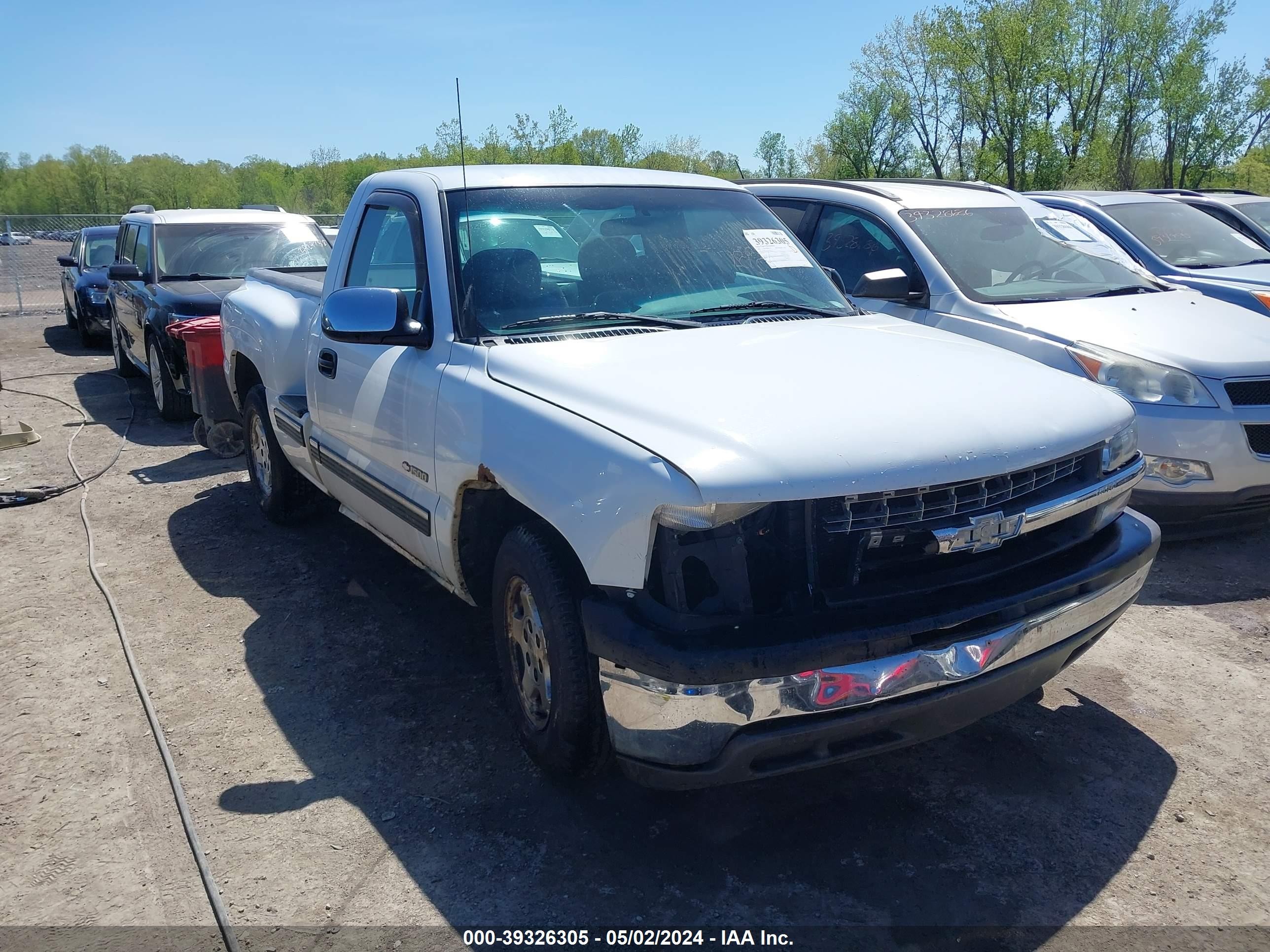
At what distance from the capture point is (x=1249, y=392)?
525cm

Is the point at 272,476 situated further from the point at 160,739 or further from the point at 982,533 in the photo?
the point at 982,533

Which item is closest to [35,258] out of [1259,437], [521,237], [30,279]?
[30,279]

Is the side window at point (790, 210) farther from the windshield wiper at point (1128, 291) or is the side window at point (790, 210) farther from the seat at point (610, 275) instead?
the seat at point (610, 275)

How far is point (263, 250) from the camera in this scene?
9570 millimetres

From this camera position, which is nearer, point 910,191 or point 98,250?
point 910,191

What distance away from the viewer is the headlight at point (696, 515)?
250cm

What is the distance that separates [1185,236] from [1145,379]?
484cm

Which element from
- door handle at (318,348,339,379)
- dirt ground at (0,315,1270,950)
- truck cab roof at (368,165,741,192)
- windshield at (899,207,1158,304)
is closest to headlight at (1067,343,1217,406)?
windshield at (899,207,1158,304)

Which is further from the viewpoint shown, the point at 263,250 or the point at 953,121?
the point at 953,121

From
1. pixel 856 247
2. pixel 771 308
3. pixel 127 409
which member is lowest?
pixel 127 409

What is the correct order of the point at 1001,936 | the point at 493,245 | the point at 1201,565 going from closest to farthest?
the point at 1001,936 → the point at 493,245 → the point at 1201,565

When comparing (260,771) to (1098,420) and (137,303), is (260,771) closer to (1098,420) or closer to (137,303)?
(1098,420)

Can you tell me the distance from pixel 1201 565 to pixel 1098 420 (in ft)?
9.17

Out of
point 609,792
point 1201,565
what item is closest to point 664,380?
point 609,792
